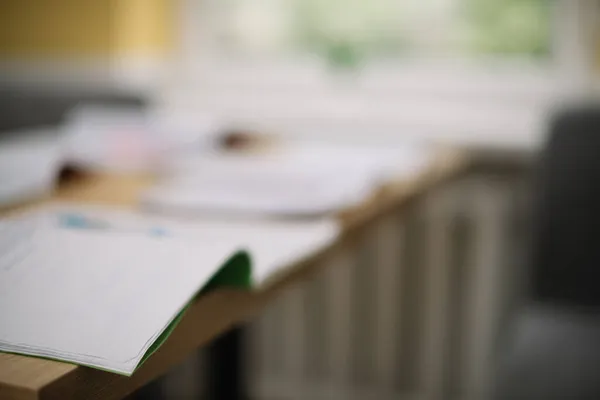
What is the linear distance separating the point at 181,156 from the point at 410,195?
40 cm

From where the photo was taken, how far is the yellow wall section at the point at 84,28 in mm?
1929

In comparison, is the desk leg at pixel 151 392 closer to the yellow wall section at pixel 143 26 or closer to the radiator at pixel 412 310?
the radiator at pixel 412 310

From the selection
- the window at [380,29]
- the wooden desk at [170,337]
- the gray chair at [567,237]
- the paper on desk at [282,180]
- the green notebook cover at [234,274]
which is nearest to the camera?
the wooden desk at [170,337]

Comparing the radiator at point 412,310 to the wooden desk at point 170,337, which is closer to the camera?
the wooden desk at point 170,337

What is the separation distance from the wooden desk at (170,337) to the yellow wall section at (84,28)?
109cm

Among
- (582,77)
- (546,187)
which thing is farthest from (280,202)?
(582,77)

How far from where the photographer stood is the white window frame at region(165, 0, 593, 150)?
169cm

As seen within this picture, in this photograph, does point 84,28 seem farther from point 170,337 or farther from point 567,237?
point 170,337

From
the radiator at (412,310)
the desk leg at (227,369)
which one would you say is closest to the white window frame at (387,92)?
the radiator at (412,310)

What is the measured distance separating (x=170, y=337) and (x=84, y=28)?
5.52 feet

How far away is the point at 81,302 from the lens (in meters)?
0.45

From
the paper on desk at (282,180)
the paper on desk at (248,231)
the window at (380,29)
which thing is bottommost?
the paper on desk at (248,231)

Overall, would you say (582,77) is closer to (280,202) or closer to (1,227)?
(280,202)

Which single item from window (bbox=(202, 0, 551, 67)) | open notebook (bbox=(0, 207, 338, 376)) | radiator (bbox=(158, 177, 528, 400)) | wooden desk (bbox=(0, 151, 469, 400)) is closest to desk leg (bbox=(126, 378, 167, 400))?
radiator (bbox=(158, 177, 528, 400))
